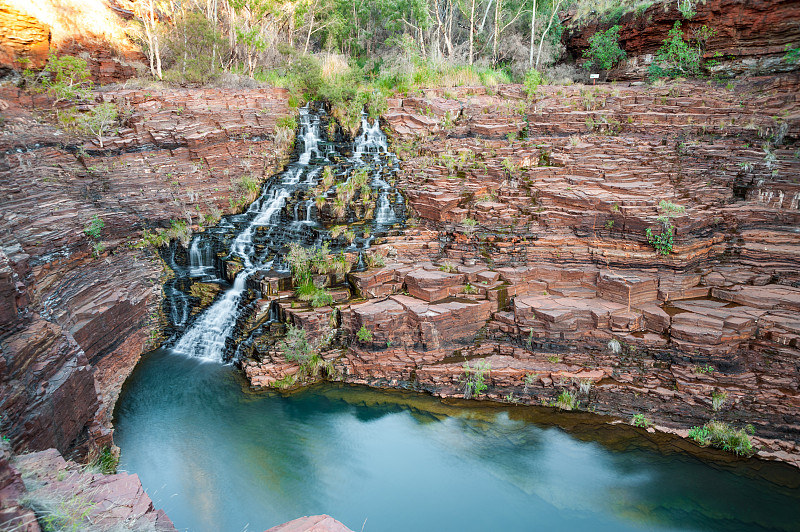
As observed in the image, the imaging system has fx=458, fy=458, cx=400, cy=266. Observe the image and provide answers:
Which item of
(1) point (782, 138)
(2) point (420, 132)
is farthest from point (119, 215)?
(1) point (782, 138)

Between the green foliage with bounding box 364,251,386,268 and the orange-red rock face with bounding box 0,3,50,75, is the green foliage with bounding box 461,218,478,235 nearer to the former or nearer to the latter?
the green foliage with bounding box 364,251,386,268

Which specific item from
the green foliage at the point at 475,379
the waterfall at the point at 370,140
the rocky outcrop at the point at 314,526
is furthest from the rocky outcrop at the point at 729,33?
the rocky outcrop at the point at 314,526

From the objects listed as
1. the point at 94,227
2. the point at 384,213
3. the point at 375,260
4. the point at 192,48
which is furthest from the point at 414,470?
the point at 192,48

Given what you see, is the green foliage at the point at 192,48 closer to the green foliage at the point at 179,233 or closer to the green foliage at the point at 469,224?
the green foliage at the point at 179,233

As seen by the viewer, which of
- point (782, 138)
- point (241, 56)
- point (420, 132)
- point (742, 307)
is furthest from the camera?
point (241, 56)

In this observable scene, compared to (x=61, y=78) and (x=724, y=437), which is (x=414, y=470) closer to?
(x=724, y=437)

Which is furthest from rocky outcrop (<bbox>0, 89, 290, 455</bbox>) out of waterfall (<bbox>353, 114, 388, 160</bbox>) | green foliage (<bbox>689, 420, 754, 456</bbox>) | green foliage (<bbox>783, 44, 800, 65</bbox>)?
green foliage (<bbox>783, 44, 800, 65</bbox>)

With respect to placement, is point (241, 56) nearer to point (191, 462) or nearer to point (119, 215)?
point (119, 215)

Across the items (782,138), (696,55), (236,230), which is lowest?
(236,230)

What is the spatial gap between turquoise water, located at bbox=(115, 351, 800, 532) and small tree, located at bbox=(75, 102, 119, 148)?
27.2 feet

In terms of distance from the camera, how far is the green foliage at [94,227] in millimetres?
11484

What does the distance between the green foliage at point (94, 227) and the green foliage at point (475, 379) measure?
979cm

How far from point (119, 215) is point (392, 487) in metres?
10.4

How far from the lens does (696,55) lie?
16.2 metres
